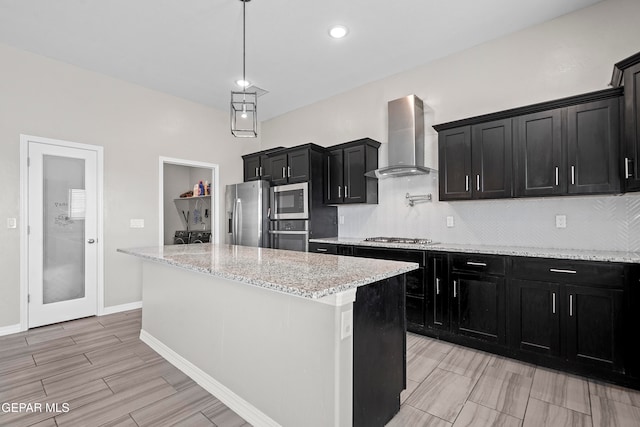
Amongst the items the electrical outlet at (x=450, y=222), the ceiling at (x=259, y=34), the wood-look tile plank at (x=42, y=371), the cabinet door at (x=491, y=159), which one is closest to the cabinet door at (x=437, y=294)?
the electrical outlet at (x=450, y=222)

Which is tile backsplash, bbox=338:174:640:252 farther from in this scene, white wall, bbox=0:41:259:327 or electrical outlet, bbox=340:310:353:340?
white wall, bbox=0:41:259:327

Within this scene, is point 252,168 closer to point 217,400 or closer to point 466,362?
point 217,400

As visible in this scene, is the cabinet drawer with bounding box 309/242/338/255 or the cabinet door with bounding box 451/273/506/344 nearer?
the cabinet door with bounding box 451/273/506/344

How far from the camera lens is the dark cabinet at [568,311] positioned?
218cm

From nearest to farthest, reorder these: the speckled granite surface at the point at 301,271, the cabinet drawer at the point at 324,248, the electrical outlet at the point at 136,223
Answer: the speckled granite surface at the point at 301,271, the cabinet drawer at the point at 324,248, the electrical outlet at the point at 136,223

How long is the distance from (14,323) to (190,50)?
347cm

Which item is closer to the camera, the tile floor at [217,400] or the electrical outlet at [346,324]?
the electrical outlet at [346,324]

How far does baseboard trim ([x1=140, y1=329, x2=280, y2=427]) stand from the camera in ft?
5.85

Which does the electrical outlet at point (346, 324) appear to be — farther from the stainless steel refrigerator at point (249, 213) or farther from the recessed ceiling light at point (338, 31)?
the stainless steel refrigerator at point (249, 213)

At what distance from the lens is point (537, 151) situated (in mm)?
2684

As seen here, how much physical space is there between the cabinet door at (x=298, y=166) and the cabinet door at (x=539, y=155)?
8.09ft

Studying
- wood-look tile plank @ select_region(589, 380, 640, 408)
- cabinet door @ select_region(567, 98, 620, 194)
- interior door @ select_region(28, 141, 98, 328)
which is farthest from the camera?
interior door @ select_region(28, 141, 98, 328)

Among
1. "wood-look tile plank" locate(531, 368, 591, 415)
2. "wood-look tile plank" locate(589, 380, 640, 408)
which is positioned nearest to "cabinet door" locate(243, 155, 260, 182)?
"wood-look tile plank" locate(531, 368, 591, 415)

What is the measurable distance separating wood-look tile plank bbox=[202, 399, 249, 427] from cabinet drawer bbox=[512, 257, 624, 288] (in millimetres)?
2356
